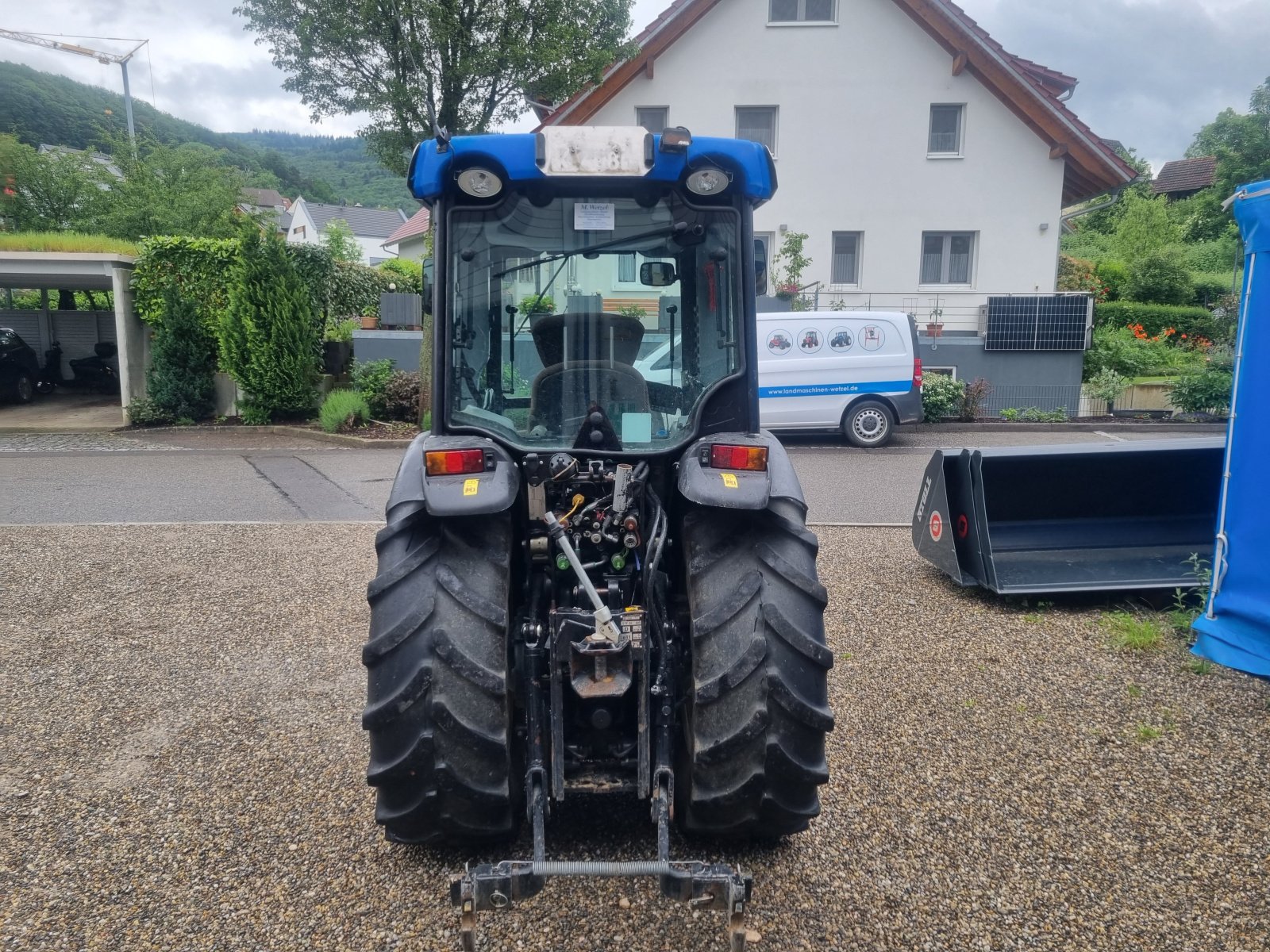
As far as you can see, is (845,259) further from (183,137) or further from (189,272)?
(183,137)

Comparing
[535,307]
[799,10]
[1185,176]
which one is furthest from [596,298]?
[1185,176]

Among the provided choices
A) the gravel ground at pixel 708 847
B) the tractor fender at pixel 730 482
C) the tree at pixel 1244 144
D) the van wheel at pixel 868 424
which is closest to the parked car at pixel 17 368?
the gravel ground at pixel 708 847

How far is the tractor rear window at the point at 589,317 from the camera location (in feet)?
9.68

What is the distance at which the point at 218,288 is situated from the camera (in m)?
14.9

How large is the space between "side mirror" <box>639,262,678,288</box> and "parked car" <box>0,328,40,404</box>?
1835 cm

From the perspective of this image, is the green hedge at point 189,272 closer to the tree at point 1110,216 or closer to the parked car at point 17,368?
the parked car at point 17,368

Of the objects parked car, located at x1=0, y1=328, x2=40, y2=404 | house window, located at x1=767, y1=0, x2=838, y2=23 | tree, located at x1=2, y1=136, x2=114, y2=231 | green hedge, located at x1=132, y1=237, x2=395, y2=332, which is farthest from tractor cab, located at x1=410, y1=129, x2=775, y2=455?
tree, located at x1=2, y1=136, x2=114, y2=231

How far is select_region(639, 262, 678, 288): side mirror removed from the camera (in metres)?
3.02

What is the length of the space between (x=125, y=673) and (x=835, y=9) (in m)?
18.6

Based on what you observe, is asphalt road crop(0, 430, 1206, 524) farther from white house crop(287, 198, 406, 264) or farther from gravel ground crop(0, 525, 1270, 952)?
white house crop(287, 198, 406, 264)

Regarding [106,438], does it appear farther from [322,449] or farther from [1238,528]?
[1238,528]

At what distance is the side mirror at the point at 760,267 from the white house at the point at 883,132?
51.3 ft

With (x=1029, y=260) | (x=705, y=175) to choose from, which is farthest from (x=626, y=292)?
(x=1029, y=260)

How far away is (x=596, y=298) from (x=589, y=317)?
0.07m
